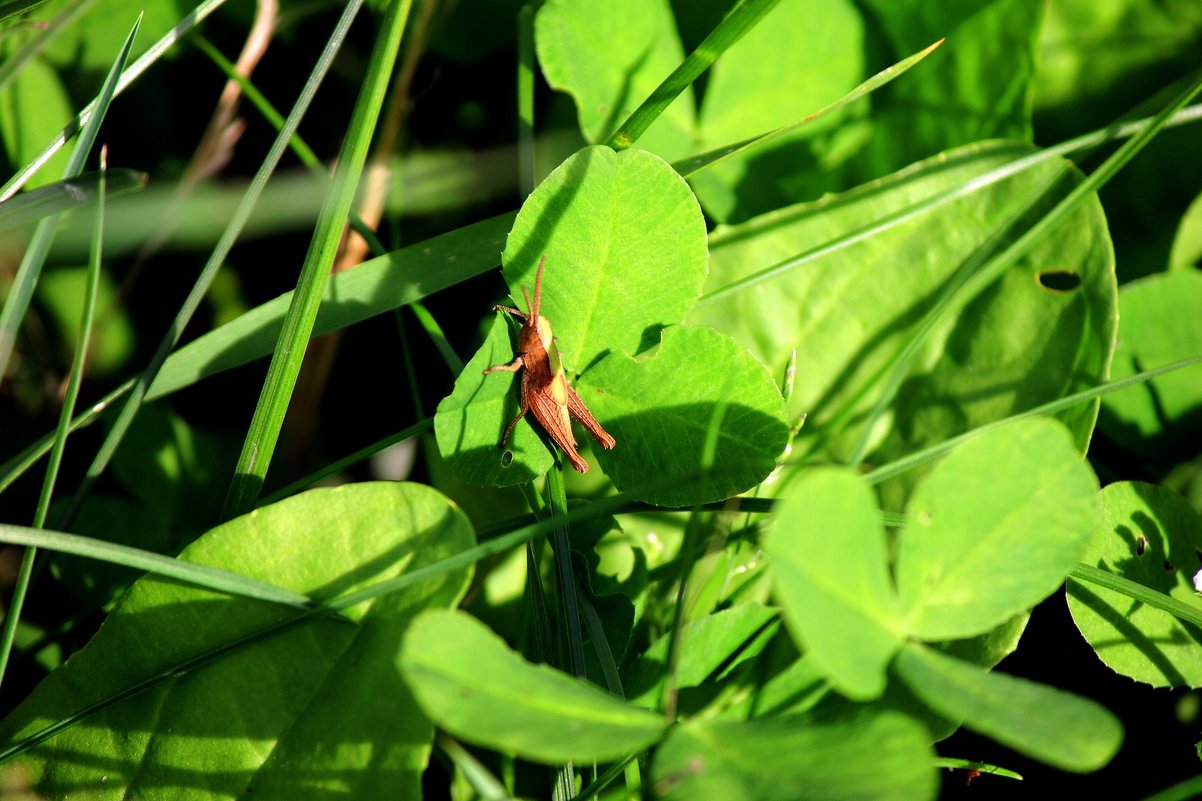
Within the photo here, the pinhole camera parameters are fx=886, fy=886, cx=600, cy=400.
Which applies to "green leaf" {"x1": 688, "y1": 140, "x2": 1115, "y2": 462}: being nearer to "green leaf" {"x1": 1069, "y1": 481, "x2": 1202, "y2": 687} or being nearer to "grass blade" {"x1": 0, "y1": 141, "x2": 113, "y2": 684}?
"green leaf" {"x1": 1069, "y1": 481, "x2": 1202, "y2": 687}

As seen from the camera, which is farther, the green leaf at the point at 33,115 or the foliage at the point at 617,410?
the green leaf at the point at 33,115

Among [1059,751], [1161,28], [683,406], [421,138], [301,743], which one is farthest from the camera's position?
[421,138]

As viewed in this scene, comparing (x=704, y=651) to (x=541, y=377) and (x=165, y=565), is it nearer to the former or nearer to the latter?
(x=541, y=377)

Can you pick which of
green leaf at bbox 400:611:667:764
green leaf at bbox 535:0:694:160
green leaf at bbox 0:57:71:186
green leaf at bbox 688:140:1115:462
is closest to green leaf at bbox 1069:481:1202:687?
green leaf at bbox 688:140:1115:462

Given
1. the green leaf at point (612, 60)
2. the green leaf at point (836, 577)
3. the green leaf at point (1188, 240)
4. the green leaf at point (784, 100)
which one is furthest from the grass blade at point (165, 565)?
the green leaf at point (1188, 240)

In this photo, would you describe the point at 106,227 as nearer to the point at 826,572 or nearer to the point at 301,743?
the point at 301,743

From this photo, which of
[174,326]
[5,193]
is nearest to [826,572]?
[174,326]

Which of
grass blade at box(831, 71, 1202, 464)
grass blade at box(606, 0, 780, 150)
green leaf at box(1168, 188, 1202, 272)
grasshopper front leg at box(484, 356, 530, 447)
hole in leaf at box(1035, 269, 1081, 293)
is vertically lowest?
green leaf at box(1168, 188, 1202, 272)

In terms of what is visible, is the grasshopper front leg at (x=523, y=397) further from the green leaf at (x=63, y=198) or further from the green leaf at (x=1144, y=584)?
the green leaf at (x=1144, y=584)
